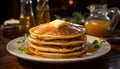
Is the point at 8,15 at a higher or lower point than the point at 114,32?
lower

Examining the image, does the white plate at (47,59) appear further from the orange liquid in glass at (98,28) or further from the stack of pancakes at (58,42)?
the orange liquid in glass at (98,28)

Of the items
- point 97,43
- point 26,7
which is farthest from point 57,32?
point 26,7

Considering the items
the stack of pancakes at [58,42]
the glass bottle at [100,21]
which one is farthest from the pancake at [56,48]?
the glass bottle at [100,21]

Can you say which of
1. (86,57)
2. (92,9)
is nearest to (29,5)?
(92,9)

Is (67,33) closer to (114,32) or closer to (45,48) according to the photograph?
(45,48)

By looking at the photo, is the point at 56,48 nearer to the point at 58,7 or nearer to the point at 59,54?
the point at 59,54

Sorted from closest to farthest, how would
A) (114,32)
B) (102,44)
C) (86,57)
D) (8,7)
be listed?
(86,57)
(102,44)
(114,32)
(8,7)

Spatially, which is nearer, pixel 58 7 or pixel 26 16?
pixel 26 16
